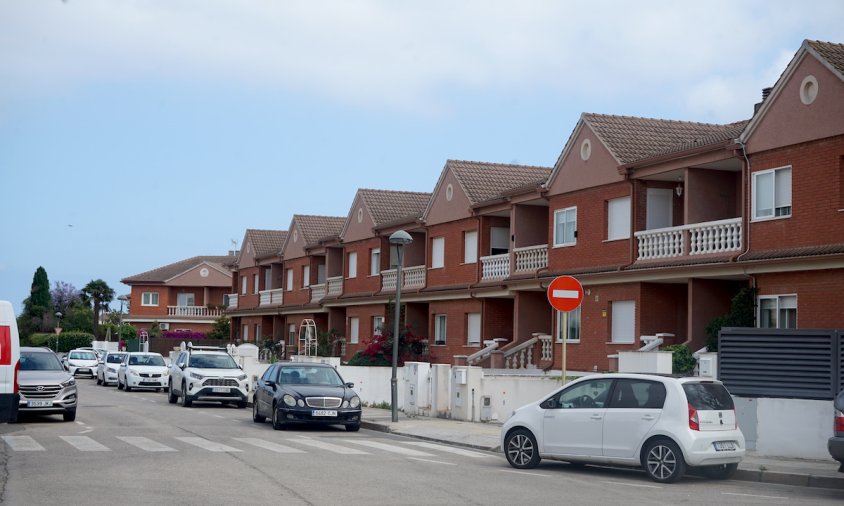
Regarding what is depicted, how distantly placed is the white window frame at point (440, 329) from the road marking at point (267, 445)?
68.5 ft

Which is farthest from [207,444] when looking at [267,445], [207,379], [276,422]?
[207,379]

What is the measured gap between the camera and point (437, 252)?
41.9m

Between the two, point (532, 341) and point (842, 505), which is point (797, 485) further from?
point (532, 341)

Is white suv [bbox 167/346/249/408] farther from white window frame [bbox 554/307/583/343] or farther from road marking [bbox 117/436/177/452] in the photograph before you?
road marking [bbox 117/436/177/452]

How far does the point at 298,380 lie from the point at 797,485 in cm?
1209

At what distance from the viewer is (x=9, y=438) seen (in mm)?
19859

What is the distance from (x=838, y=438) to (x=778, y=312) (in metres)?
11.5

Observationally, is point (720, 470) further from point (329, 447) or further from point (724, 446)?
point (329, 447)

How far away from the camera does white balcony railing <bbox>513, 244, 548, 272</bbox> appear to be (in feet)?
113

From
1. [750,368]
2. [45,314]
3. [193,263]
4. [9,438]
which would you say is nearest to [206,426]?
[9,438]

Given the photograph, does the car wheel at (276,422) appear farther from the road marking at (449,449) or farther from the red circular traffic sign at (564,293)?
the red circular traffic sign at (564,293)

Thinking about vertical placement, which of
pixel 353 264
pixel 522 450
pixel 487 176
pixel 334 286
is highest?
pixel 487 176

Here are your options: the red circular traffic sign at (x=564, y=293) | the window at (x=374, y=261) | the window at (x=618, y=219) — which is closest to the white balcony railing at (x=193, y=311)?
the window at (x=374, y=261)

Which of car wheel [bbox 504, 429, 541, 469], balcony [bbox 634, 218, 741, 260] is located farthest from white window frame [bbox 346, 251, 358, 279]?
car wheel [bbox 504, 429, 541, 469]
